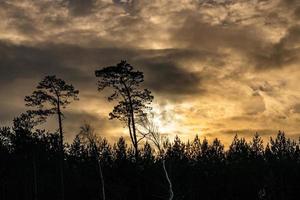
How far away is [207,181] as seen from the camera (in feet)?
263

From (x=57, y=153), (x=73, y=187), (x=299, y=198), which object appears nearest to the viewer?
(x=299, y=198)

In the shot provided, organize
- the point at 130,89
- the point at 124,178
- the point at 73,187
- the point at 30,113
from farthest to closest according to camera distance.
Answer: the point at 73,187
the point at 124,178
the point at 30,113
the point at 130,89

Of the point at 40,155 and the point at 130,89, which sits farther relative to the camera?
the point at 40,155

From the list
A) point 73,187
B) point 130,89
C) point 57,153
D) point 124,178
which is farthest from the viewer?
point 57,153

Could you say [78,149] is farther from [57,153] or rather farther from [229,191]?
[229,191]

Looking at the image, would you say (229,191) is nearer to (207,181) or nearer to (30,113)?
(207,181)

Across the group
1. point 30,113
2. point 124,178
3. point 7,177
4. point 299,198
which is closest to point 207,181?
point 299,198

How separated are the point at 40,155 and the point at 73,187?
280 inches

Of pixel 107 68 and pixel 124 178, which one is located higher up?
pixel 107 68

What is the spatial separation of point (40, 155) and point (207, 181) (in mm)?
24814

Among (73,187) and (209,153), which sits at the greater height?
(209,153)

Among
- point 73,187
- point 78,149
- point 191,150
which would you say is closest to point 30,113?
point 73,187

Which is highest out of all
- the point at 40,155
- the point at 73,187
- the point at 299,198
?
the point at 40,155

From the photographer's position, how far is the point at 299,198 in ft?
239
